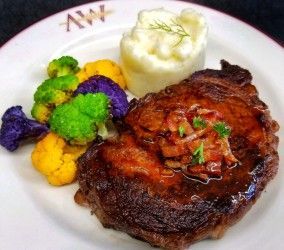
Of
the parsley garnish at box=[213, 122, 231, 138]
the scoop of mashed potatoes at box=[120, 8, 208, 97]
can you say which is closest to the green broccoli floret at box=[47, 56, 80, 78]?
the scoop of mashed potatoes at box=[120, 8, 208, 97]

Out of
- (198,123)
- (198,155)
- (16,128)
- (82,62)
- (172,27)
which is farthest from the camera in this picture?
(82,62)

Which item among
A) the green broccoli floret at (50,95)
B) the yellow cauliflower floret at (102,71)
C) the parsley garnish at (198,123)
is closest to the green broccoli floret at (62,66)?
the yellow cauliflower floret at (102,71)

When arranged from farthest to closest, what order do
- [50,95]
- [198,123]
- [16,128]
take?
[50,95]
[16,128]
[198,123]

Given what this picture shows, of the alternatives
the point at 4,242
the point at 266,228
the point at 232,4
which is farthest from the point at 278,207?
the point at 232,4

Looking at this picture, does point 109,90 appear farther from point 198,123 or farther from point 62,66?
point 198,123

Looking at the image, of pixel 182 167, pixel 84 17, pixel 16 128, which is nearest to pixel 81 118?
pixel 16 128

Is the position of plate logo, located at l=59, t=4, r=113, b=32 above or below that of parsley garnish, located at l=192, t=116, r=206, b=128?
below

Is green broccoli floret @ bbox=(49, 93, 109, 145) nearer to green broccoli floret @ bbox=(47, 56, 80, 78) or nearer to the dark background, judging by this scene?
green broccoli floret @ bbox=(47, 56, 80, 78)
